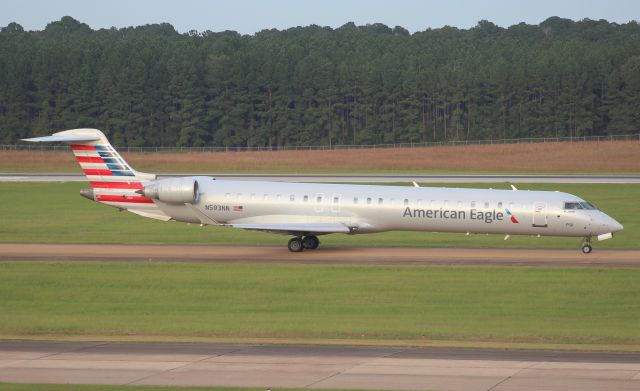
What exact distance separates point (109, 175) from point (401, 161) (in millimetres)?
52923

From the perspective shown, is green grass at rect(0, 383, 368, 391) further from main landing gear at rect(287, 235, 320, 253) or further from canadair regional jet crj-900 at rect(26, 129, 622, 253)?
main landing gear at rect(287, 235, 320, 253)

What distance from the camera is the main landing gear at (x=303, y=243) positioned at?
38812 millimetres

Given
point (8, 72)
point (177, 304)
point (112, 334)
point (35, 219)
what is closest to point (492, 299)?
point (177, 304)

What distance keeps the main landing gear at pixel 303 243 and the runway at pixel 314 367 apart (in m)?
15.1

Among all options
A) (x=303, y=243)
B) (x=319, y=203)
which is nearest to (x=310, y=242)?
(x=303, y=243)

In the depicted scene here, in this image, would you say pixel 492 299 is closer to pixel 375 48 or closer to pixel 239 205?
pixel 239 205

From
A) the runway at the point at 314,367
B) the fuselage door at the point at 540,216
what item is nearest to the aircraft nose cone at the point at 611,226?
the fuselage door at the point at 540,216

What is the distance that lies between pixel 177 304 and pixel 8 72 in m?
98.9

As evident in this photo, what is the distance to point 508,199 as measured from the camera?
3781 centimetres

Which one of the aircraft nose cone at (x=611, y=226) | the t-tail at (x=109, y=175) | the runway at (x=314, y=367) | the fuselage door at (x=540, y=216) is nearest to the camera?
the runway at (x=314, y=367)

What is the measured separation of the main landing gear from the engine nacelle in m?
4.02

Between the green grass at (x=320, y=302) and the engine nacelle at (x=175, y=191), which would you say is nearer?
the green grass at (x=320, y=302)

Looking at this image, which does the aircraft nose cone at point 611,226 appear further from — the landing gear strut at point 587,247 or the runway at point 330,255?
the landing gear strut at point 587,247

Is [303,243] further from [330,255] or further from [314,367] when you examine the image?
[314,367]
